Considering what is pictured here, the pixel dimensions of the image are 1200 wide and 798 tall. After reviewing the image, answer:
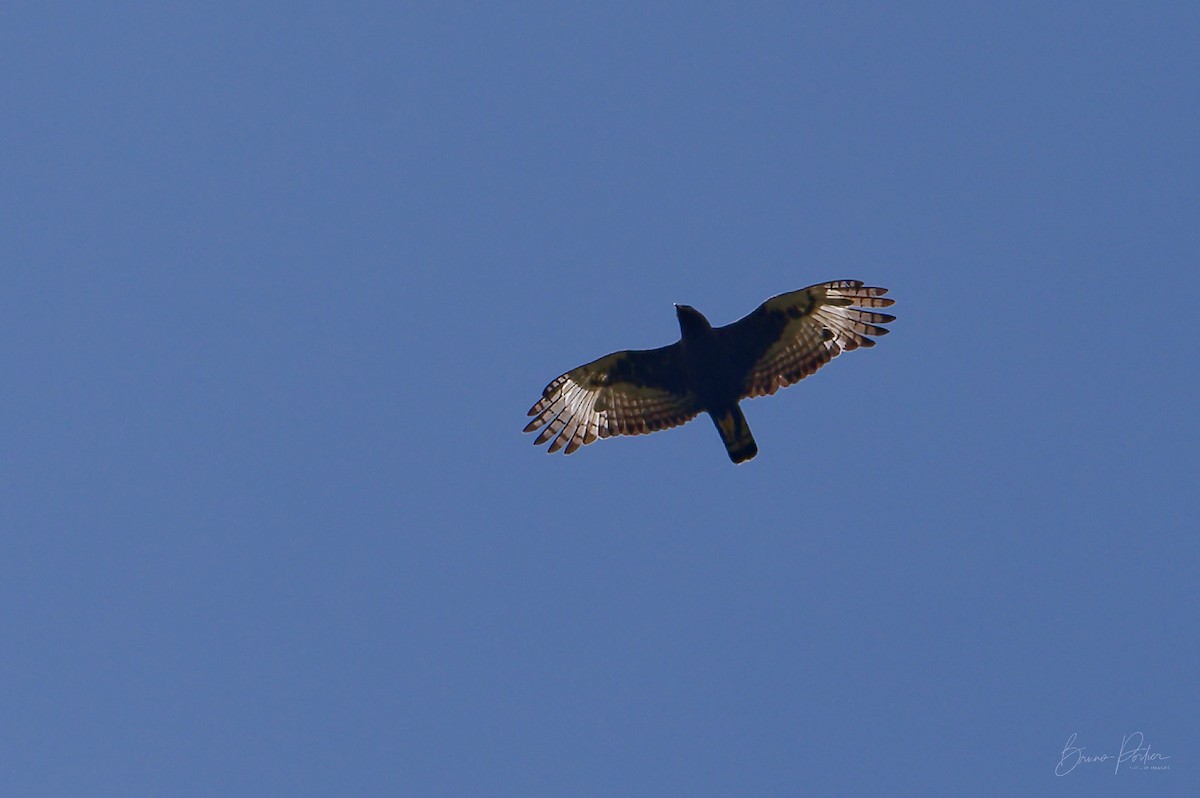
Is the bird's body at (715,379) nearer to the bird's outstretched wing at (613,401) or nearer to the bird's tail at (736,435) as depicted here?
the bird's tail at (736,435)

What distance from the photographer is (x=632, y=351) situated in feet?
71.6

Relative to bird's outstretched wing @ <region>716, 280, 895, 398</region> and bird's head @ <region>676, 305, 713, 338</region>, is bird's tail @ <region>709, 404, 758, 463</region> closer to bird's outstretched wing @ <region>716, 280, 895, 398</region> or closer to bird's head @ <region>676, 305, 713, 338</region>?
bird's outstretched wing @ <region>716, 280, 895, 398</region>

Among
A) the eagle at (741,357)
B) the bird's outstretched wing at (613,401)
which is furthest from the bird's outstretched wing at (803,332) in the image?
the bird's outstretched wing at (613,401)

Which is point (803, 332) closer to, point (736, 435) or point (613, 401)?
point (736, 435)

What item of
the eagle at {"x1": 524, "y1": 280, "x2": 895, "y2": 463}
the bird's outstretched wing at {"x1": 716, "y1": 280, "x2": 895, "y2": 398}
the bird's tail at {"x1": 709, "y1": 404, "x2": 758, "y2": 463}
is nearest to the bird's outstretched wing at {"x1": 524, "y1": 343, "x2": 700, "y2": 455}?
the eagle at {"x1": 524, "y1": 280, "x2": 895, "y2": 463}

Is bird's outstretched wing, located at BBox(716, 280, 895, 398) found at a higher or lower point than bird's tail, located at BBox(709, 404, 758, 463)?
higher

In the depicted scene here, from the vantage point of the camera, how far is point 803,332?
2178cm

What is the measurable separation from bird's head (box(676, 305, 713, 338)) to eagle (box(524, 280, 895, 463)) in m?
0.01

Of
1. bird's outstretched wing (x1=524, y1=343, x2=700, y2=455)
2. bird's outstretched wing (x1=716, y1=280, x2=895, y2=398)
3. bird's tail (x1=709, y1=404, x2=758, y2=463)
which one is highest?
bird's outstretched wing (x1=716, y1=280, x2=895, y2=398)

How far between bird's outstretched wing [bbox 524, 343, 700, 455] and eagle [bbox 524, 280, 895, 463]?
0.05ft

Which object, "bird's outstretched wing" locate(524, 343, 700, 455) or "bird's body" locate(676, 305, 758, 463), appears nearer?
"bird's body" locate(676, 305, 758, 463)

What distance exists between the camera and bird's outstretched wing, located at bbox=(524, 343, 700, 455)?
22.0 meters

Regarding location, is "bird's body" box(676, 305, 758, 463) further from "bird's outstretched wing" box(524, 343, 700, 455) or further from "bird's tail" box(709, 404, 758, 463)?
"bird's outstretched wing" box(524, 343, 700, 455)

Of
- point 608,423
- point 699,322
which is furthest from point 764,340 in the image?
point 608,423
